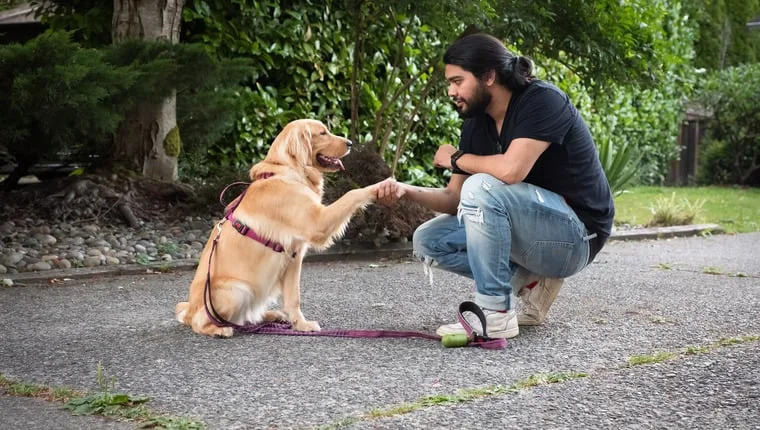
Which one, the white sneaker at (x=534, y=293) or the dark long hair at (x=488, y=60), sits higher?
the dark long hair at (x=488, y=60)

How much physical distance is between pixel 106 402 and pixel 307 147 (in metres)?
1.87

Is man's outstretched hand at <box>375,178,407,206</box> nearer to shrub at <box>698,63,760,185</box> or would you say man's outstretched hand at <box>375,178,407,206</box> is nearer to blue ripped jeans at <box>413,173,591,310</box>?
blue ripped jeans at <box>413,173,591,310</box>

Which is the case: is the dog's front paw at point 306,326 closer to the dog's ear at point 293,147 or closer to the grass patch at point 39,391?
the dog's ear at point 293,147

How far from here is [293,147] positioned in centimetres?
469

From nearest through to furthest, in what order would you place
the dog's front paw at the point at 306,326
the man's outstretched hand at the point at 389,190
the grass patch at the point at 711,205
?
the man's outstretched hand at the point at 389,190 → the dog's front paw at the point at 306,326 → the grass patch at the point at 711,205

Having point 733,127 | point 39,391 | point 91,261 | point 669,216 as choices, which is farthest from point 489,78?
point 733,127

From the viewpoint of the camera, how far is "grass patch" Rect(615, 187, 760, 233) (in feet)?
38.0

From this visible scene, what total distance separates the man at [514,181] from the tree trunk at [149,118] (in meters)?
4.49

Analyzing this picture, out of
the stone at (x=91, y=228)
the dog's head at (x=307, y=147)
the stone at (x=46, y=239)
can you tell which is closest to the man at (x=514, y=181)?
the dog's head at (x=307, y=147)

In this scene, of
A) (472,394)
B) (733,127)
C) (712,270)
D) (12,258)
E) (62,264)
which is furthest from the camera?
(733,127)

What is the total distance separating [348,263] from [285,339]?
3.14 m

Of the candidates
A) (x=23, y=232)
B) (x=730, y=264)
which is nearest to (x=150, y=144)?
(x=23, y=232)

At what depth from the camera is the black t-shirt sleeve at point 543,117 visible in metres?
4.32

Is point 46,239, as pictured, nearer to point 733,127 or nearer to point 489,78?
point 489,78
